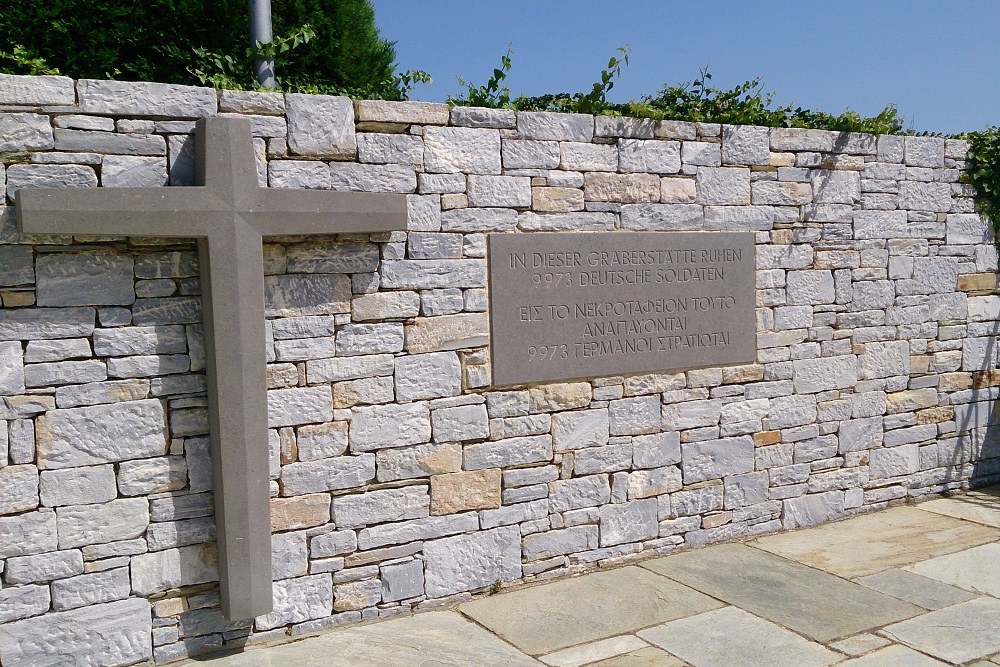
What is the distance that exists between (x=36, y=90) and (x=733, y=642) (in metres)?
3.60

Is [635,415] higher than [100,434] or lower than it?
lower

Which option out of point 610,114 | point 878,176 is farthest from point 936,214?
point 610,114

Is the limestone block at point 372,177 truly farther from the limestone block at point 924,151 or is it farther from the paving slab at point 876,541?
the limestone block at point 924,151

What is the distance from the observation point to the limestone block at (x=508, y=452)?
14.2 ft

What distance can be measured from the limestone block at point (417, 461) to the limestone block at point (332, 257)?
0.86 meters

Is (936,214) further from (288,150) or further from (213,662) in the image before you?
(213,662)

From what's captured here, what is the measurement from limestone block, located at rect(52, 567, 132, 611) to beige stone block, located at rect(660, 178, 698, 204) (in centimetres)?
320

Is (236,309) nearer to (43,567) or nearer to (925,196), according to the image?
(43,567)

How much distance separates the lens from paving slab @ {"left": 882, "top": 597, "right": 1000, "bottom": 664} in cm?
369

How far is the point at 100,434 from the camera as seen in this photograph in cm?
355

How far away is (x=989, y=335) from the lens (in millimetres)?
6113

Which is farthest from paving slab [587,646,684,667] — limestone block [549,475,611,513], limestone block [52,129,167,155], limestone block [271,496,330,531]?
limestone block [52,129,167,155]

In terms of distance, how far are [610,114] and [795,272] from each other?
1.51m

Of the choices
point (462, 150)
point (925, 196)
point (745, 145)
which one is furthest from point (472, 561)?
point (925, 196)
